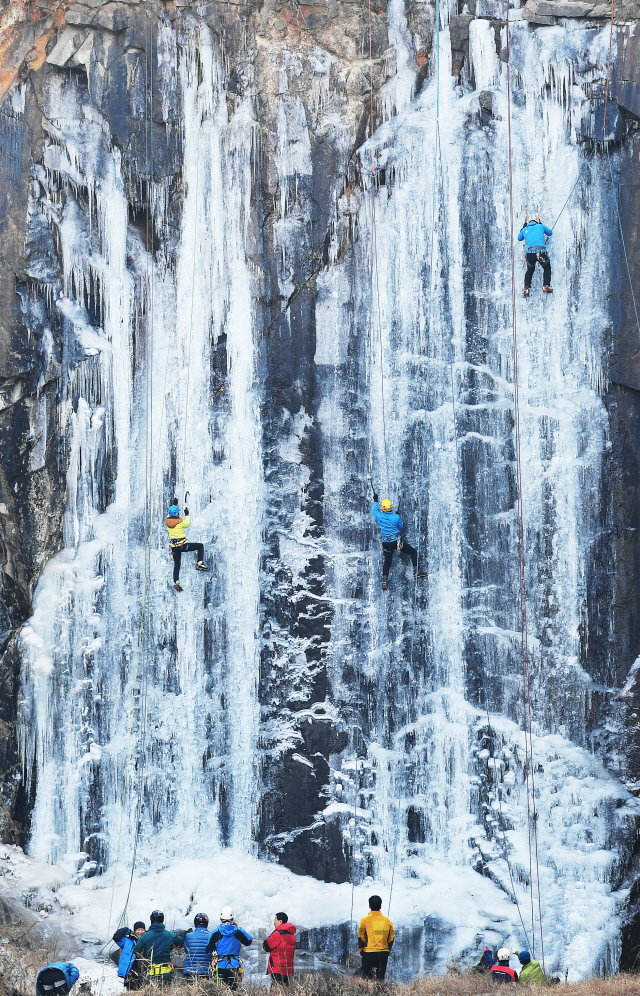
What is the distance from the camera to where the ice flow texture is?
15.8 metres

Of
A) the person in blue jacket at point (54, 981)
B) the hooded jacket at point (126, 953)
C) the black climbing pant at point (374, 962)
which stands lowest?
the black climbing pant at point (374, 962)

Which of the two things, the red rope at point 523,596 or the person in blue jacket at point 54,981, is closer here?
the person in blue jacket at point 54,981

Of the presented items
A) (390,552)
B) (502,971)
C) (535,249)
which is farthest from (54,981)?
(535,249)

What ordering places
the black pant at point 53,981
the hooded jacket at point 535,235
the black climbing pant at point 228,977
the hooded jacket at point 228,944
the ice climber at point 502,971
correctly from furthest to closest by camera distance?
the hooded jacket at point 535,235
the ice climber at point 502,971
the hooded jacket at point 228,944
the black climbing pant at point 228,977
the black pant at point 53,981

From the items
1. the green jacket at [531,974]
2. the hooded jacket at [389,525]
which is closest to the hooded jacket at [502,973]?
the green jacket at [531,974]

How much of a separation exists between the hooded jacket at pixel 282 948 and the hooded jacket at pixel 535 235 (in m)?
8.50

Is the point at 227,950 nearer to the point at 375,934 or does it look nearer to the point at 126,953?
the point at 126,953

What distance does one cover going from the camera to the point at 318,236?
1625cm

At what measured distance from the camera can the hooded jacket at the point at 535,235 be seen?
51.2ft

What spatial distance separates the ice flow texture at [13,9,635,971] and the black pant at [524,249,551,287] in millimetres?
299

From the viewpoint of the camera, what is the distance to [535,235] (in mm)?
15625

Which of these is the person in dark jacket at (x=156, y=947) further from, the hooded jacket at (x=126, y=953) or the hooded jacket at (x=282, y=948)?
the hooded jacket at (x=282, y=948)

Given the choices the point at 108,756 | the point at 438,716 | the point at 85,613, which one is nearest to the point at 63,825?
the point at 108,756

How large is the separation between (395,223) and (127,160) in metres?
3.54
